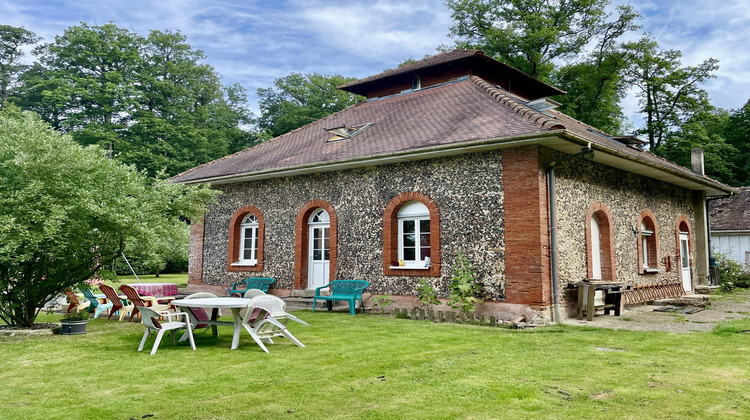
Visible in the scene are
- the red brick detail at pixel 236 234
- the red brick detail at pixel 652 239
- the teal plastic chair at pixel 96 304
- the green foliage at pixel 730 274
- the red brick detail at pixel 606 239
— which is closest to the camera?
the teal plastic chair at pixel 96 304

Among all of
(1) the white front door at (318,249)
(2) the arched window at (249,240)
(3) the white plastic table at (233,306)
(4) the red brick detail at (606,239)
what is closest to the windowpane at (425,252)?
(1) the white front door at (318,249)

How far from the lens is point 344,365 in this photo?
636 cm

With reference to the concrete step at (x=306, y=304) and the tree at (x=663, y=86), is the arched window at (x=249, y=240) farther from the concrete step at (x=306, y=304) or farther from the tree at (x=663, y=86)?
the tree at (x=663, y=86)

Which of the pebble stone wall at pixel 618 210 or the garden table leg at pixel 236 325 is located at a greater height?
the pebble stone wall at pixel 618 210

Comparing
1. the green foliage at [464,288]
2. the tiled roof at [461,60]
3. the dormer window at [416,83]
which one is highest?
the tiled roof at [461,60]

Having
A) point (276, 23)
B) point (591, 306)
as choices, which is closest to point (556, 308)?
point (591, 306)

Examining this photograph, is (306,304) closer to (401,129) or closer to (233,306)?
(401,129)

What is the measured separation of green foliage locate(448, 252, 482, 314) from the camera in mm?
10488

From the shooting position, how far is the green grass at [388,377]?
4523 millimetres

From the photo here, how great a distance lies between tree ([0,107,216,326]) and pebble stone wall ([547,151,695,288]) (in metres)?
8.01

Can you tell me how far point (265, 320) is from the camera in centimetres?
752

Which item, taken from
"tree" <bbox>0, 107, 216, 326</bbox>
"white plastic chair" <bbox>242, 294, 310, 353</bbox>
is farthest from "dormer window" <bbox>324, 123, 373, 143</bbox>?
"white plastic chair" <bbox>242, 294, 310, 353</bbox>

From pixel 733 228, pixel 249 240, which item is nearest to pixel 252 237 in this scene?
pixel 249 240

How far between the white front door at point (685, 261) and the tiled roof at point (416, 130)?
2.03m
